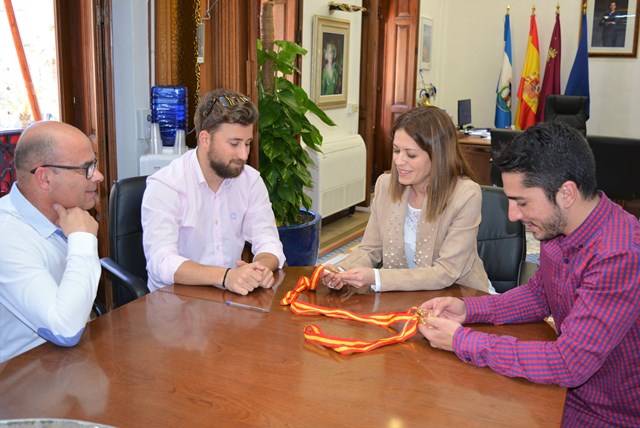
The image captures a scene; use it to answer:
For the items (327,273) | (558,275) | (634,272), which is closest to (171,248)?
(327,273)

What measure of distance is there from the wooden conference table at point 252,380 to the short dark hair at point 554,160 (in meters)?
0.43

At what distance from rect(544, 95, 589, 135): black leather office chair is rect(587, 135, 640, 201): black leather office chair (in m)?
1.23

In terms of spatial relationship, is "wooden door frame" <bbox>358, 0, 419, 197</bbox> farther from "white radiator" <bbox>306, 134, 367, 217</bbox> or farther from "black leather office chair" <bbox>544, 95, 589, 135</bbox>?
"black leather office chair" <bbox>544, 95, 589, 135</bbox>

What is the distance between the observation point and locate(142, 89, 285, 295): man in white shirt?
2311 millimetres

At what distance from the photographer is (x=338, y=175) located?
236 inches

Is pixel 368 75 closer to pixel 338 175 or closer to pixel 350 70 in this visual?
pixel 350 70

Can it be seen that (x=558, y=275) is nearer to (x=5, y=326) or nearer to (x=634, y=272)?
(x=634, y=272)

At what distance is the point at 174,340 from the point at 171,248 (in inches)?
25.7

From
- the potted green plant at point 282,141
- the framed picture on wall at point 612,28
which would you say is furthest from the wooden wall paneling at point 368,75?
the framed picture on wall at point 612,28

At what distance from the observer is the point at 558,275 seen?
1.72 metres

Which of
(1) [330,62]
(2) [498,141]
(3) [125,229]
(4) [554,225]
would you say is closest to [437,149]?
(4) [554,225]

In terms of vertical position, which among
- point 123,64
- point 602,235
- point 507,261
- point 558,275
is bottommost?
point 507,261

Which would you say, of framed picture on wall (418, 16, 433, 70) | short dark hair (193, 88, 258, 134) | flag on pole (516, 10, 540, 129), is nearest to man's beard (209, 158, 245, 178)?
short dark hair (193, 88, 258, 134)

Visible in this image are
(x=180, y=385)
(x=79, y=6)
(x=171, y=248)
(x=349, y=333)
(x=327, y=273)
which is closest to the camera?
(x=180, y=385)
